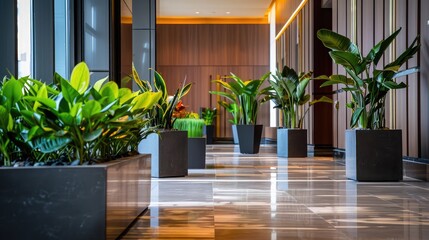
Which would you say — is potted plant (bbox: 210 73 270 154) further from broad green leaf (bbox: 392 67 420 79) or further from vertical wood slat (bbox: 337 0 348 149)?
broad green leaf (bbox: 392 67 420 79)

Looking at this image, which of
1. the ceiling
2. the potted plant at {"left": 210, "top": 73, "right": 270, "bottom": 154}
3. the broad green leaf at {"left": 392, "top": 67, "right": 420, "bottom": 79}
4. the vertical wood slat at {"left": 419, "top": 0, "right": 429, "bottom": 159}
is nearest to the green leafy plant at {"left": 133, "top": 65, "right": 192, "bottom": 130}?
the broad green leaf at {"left": 392, "top": 67, "right": 420, "bottom": 79}

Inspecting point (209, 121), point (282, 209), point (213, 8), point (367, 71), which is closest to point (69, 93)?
point (282, 209)

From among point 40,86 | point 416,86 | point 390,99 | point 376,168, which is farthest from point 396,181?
point 40,86

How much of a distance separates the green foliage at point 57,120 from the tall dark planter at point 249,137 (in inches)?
283

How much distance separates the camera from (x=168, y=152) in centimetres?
456

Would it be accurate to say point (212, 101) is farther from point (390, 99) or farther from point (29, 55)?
point (29, 55)

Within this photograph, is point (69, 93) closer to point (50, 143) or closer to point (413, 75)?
point (50, 143)

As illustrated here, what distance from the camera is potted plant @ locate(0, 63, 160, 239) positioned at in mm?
1643

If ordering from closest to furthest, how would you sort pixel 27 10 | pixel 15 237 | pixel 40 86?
pixel 15 237
pixel 40 86
pixel 27 10

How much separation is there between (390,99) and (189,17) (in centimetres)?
1125

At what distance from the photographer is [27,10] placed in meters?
3.98

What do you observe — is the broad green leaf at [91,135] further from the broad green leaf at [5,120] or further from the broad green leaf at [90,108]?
the broad green leaf at [5,120]

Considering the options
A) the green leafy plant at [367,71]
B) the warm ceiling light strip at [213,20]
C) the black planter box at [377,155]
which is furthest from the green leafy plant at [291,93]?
the warm ceiling light strip at [213,20]

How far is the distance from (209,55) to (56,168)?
14.4m
